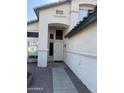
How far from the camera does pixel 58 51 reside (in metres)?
19.8

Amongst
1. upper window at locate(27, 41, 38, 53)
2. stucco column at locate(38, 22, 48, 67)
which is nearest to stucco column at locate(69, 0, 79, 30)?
stucco column at locate(38, 22, 48, 67)

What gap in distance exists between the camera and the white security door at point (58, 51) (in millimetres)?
19656

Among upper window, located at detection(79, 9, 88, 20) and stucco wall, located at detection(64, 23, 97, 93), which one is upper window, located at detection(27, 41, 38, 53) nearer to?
upper window, located at detection(79, 9, 88, 20)

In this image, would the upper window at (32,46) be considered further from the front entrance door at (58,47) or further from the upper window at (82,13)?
the upper window at (82,13)

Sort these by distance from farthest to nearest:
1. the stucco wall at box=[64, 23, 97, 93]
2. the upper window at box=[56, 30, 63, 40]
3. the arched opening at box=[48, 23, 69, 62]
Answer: the upper window at box=[56, 30, 63, 40]
the arched opening at box=[48, 23, 69, 62]
the stucco wall at box=[64, 23, 97, 93]

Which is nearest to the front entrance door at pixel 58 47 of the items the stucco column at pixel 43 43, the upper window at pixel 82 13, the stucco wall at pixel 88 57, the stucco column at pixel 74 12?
the upper window at pixel 82 13

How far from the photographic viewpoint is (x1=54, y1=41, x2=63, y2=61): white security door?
19656 mm
